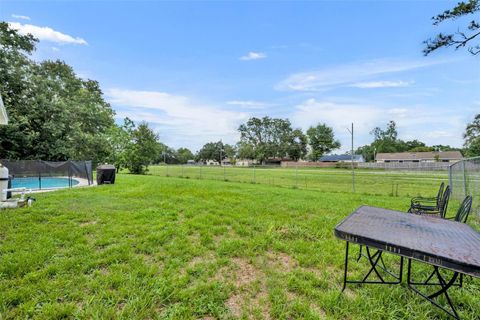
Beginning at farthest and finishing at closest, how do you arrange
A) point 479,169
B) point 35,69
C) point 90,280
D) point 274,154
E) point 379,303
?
1. point 274,154
2. point 35,69
3. point 479,169
4. point 90,280
5. point 379,303

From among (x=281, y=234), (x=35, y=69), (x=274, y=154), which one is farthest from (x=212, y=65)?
(x=274, y=154)

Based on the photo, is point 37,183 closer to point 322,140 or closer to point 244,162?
point 322,140

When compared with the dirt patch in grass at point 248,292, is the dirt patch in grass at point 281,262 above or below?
below

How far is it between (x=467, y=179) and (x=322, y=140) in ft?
170

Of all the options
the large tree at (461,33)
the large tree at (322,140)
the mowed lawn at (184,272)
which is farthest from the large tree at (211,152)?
the mowed lawn at (184,272)

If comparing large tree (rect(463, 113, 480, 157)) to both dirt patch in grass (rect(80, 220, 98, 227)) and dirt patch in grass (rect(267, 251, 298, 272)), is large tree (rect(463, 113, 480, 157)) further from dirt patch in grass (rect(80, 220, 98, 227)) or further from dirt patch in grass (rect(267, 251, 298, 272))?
dirt patch in grass (rect(80, 220, 98, 227))

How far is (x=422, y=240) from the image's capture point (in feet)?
5.16

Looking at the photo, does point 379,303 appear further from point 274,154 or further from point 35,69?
point 274,154

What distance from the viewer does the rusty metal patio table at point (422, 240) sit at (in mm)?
1287

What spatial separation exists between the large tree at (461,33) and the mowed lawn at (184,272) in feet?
14.5

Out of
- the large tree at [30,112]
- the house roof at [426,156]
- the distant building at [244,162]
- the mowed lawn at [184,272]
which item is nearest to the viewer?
the mowed lawn at [184,272]

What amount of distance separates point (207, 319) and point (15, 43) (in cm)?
1963

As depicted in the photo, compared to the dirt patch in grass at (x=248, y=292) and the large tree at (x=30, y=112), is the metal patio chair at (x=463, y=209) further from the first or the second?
the large tree at (x=30, y=112)

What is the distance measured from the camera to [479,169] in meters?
4.23
